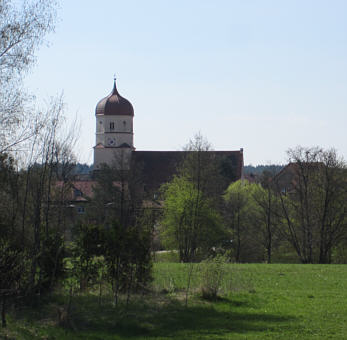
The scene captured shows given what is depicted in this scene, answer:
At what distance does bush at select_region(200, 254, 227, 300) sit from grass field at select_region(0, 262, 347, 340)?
10.0 inches

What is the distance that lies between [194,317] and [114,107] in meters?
81.1

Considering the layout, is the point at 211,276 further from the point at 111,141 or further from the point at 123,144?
the point at 111,141

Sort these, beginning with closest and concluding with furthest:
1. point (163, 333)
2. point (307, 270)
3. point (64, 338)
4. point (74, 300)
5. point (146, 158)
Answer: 1. point (64, 338)
2. point (163, 333)
3. point (74, 300)
4. point (307, 270)
5. point (146, 158)

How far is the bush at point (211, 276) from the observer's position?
15078mm

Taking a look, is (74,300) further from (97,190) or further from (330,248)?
(97,190)

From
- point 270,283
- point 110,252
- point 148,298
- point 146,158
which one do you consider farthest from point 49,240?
point 146,158

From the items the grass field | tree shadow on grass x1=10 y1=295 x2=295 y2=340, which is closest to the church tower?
the grass field

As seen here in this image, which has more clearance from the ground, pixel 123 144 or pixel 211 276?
pixel 123 144

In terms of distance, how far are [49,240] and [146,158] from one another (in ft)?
242

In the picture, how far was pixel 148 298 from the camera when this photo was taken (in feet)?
47.2

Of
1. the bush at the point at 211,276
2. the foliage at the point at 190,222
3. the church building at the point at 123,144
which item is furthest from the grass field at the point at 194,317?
the church building at the point at 123,144

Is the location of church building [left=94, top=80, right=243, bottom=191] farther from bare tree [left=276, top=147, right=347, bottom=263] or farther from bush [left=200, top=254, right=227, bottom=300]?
bush [left=200, top=254, right=227, bottom=300]

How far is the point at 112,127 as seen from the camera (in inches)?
3637

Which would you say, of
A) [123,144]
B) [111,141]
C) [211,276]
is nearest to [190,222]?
[211,276]
